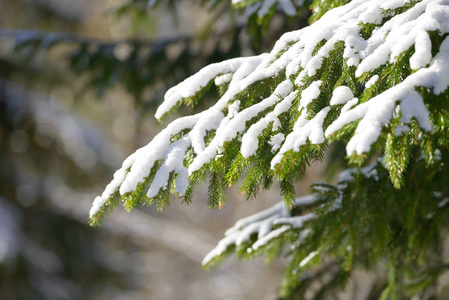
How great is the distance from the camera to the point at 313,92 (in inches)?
45.1

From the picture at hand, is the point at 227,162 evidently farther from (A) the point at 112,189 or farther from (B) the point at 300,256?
(B) the point at 300,256

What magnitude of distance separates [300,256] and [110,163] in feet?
18.1

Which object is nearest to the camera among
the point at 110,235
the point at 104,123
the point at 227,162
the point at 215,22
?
the point at 227,162

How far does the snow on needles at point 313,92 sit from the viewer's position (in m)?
0.96

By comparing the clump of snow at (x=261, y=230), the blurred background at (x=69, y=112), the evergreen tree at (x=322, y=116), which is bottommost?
the clump of snow at (x=261, y=230)

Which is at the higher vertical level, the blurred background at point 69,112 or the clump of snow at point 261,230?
the blurred background at point 69,112

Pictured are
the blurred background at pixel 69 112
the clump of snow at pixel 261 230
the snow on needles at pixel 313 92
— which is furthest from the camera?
the blurred background at pixel 69 112

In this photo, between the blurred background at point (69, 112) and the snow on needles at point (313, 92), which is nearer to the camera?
the snow on needles at point (313, 92)

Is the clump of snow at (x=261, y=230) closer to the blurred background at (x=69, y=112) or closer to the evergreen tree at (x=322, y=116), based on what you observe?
the evergreen tree at (x=322, y=116)

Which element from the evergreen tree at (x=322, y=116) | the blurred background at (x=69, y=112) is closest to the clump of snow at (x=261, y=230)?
the evergreen tree at (x=322, y=116)

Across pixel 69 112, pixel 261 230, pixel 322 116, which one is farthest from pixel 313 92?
pixel 69 112

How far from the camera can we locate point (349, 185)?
187 centimetres

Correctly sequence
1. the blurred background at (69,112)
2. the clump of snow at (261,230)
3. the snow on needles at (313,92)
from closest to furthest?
the snow on needles at (313,92) → the clump of snow at (261,230) → the blurred background at (69,112)

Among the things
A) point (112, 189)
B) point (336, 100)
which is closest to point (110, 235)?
point (112, 189)
